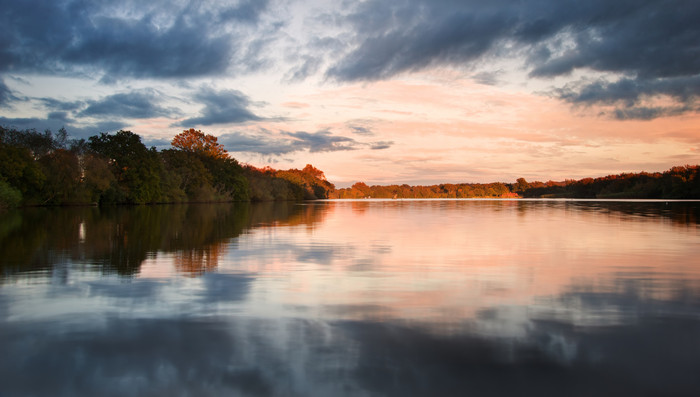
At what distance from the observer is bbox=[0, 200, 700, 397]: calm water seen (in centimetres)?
385

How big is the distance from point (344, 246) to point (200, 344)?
8.96 m

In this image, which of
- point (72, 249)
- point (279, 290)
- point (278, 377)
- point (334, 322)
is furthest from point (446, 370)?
point (72, 249)

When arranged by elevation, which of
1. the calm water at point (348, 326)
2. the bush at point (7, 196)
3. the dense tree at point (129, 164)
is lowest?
the calm water at point (348, 326)

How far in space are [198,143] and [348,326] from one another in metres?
86.3

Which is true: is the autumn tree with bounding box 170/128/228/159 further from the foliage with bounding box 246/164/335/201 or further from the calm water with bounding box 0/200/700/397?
the calm water with bounding box 0/200/700/397

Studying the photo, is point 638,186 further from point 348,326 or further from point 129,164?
point 348,326

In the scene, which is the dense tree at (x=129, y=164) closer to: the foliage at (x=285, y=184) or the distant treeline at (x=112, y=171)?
the distant treeline at (x=112, y=171)

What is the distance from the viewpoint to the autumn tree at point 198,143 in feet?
274

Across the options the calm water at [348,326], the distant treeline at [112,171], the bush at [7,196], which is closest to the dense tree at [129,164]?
the distant treeline at [112,171]

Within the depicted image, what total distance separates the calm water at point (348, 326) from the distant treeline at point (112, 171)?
37.0 metres

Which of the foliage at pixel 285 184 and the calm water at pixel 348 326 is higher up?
the foliage at pixel 285 184

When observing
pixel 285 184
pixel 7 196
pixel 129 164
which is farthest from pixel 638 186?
pixel 7 196

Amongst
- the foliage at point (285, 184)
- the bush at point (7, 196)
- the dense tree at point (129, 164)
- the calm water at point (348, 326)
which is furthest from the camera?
the foliage at point (285, 184)

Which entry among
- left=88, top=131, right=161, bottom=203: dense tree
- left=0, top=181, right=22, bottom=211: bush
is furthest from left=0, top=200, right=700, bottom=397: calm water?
left=88, top=131, right=161, bottom=203: dense tree
